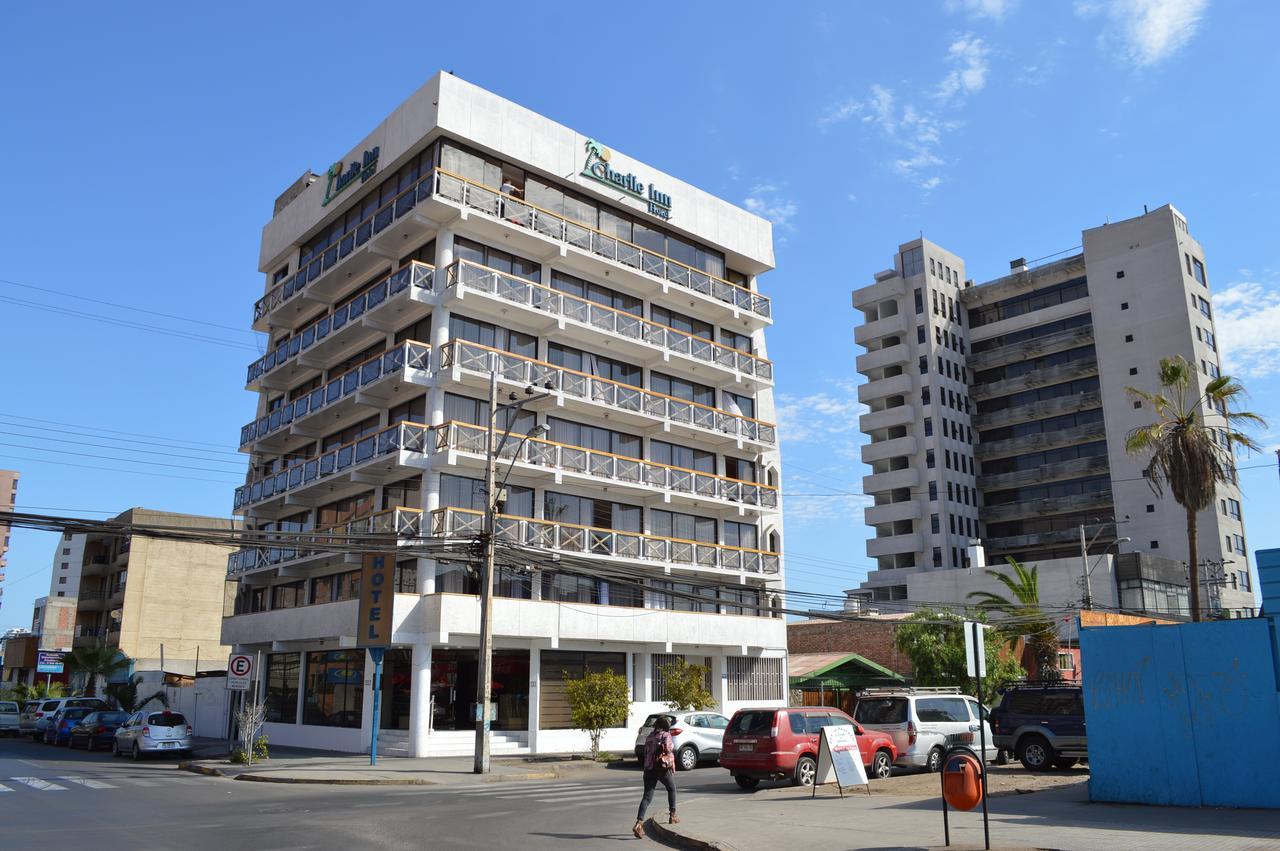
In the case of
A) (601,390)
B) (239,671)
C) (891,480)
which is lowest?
(239,671)

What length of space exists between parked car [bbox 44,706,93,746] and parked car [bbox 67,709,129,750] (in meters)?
1.57

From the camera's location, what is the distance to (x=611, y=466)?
37312 mm

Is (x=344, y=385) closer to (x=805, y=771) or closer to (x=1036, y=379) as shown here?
(x=805, y=771)

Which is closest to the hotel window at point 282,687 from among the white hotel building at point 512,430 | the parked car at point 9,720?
the white hotel building at point 512,430

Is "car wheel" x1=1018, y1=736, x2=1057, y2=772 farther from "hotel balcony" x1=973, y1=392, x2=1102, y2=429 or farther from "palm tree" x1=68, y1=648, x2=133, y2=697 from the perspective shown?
"hotel balcony" x1=973, y1=392, x2=1102, y2=429

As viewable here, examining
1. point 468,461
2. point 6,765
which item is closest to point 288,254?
point 468,461

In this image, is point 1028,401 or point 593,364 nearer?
point 593,364

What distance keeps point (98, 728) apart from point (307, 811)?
26.1 meters

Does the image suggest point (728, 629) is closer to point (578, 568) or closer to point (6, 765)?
point (578, 568)

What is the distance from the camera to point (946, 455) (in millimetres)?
86375

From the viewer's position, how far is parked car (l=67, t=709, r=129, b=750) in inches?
1515

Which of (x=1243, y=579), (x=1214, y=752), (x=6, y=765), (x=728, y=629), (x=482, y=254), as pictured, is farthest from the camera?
(x=1243, y=579)

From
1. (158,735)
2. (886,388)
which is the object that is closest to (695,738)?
(158,735)

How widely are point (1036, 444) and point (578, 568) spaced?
6895cm
